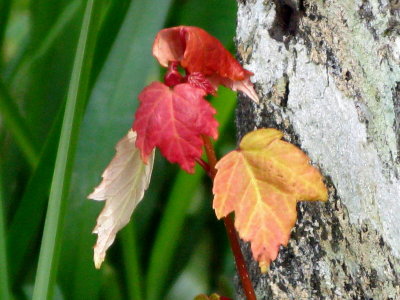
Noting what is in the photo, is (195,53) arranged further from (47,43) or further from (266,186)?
(47,43)

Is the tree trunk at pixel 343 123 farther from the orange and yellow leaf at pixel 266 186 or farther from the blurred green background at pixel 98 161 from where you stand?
the blurred green background at pixel 98 161

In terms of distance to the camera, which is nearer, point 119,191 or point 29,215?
point 119,191

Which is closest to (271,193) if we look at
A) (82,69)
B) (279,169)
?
(279,169)

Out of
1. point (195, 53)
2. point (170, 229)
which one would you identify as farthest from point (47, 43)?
point (195, 53)

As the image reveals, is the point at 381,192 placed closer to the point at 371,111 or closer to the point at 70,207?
the point at 371,111

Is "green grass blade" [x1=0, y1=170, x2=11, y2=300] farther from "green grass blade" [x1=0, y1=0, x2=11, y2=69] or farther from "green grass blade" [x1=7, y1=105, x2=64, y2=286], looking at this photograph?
"green grass blade" [x1=0, y1=0, x2=11, y2=69]
